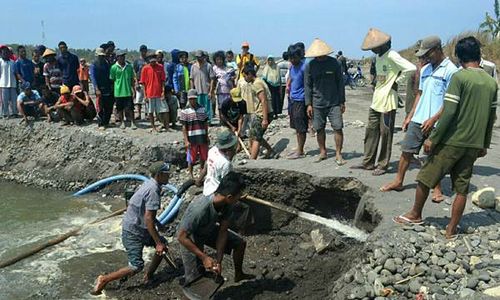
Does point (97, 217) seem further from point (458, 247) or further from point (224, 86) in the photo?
point (458, 247)

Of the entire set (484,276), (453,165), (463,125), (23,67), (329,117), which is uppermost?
(23,67)

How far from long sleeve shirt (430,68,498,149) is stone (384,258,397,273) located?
4.14 feet

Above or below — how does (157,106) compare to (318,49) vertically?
below

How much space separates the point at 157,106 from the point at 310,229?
540cm

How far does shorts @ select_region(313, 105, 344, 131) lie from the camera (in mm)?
7718

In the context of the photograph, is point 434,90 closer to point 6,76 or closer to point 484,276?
point 484,276

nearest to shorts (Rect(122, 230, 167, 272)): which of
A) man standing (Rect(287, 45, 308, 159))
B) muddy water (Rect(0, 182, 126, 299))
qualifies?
muddy water (Rect(0, 182, 126, 299))

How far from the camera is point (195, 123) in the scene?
9125 millimetres

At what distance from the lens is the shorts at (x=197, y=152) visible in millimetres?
9406

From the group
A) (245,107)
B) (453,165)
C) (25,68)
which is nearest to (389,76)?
(453,165)

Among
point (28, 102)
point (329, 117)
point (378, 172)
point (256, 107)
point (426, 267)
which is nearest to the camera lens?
point (426, 267)

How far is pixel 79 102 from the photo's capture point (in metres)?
12.1

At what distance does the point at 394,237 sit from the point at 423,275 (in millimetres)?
577

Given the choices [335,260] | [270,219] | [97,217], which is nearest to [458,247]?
[335,260]
